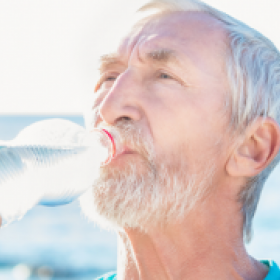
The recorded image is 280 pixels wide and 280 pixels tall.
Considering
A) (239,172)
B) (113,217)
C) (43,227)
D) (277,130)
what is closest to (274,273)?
(239,172)

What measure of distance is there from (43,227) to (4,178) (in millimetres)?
11792

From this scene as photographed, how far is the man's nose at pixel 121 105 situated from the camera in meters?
1.78

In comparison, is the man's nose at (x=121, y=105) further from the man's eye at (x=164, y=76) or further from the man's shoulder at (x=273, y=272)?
the man's shoulder at (x=273, y=272)

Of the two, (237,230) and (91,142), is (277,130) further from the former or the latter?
(91,142)

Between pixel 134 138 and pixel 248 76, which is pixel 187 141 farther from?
pixel 248 76

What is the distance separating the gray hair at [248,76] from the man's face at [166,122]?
0.06 meters

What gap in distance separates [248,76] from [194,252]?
0.84 metres

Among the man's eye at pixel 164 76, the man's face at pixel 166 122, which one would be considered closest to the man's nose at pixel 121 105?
the man's face at pixel 166 122

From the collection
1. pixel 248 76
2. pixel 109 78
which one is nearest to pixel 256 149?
pixel 248 76

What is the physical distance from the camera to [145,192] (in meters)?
1.78

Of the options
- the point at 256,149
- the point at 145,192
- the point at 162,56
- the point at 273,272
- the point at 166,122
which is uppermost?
the point at 162,56

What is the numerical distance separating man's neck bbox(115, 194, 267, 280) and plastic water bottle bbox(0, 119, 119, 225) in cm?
42

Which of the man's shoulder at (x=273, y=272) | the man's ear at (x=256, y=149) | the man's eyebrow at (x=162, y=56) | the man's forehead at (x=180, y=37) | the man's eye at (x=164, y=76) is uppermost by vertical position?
the man's forehead at (x=180, y=37)

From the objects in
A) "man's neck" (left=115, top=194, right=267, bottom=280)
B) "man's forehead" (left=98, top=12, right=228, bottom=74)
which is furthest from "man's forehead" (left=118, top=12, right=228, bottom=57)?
"man's neck" (left=115, top=194, right=267, bottom=280)
